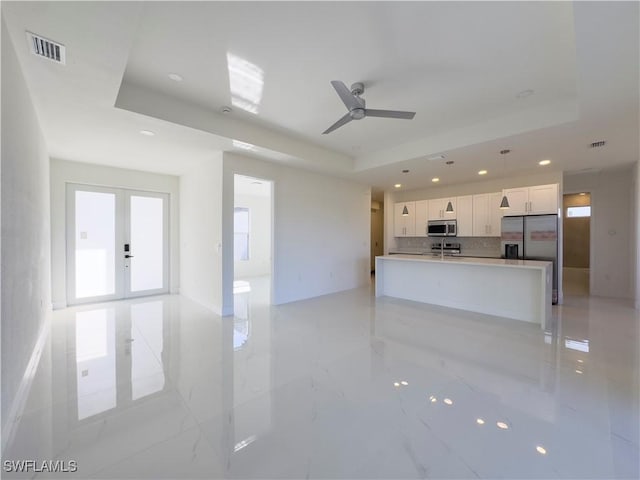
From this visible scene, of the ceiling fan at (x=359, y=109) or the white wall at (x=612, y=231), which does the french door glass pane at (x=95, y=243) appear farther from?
the white wall at (x=612, y=231)

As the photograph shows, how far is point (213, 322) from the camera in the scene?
4.21 metres

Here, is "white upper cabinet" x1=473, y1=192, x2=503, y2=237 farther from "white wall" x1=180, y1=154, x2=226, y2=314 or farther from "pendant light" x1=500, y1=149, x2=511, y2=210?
"white wall" x1=180, y1=154, x2=226, y2=314

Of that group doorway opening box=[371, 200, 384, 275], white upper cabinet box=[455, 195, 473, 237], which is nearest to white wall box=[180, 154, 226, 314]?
white upper cabinet box=[455, 195, 473, 237]

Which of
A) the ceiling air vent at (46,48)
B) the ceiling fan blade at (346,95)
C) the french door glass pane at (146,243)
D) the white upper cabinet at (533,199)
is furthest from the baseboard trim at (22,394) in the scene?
the white upper cabinet at (533,199)

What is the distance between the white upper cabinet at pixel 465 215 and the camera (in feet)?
21.7

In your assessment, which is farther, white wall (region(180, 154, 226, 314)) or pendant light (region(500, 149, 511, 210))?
white wall (region(180, 154, 226, 314))

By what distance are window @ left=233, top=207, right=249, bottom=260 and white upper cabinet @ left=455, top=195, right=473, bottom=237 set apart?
249 inches

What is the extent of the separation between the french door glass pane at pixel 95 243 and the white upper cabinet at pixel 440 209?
743 centimetres

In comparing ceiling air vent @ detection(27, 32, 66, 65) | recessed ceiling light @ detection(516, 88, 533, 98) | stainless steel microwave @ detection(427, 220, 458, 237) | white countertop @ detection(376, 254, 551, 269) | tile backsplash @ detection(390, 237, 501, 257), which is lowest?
white countertop @ detection(376, 254, 551, 269)

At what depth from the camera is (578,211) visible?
29.0 ft

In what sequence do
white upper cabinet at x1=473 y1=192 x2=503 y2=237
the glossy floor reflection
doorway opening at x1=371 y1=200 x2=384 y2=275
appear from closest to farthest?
the glossy floor reflection → white upper cabinet at x1=473 y1=192 x2=503 y2=237 → doorway opening at x1=371 y1=200 x2=384 y2=275

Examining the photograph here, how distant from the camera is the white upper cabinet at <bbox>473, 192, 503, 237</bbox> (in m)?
6.24

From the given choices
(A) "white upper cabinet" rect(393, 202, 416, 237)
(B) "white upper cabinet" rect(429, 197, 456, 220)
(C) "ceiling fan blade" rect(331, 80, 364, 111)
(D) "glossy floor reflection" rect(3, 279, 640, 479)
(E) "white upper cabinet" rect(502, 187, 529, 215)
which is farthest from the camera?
(A) "white upper cabinet" rect(393, 202, 416, 237)

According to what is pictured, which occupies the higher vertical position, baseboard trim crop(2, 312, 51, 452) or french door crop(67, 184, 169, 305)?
french door crop(67, 184, 169, 305)
